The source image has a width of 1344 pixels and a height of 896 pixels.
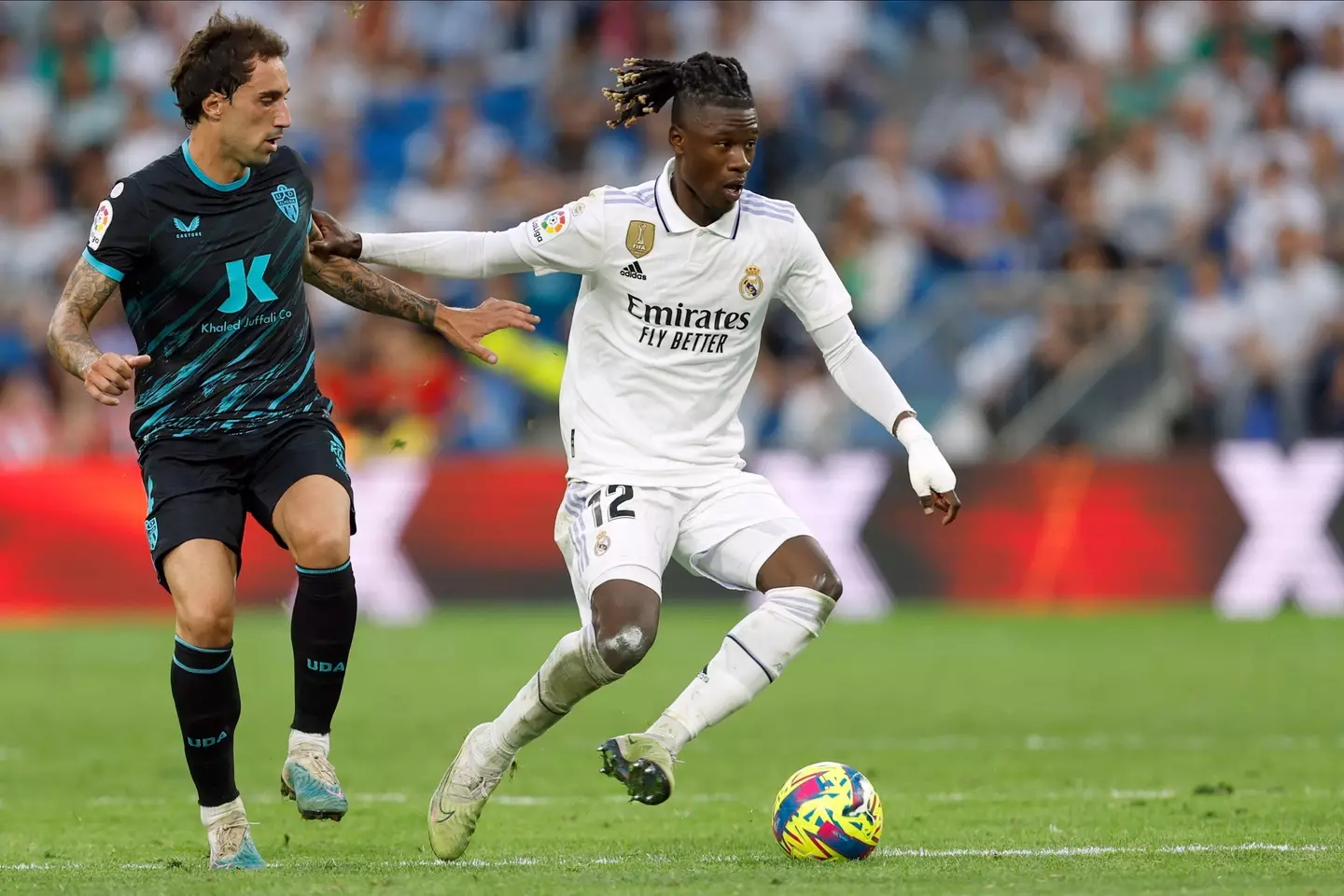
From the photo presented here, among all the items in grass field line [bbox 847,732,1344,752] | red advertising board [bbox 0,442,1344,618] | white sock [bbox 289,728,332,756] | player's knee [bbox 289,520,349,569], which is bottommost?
red advertising board [bbox 0,442,1344,618]

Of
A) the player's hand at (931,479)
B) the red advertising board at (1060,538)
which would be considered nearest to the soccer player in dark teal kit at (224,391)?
the player's hand at (931,479)

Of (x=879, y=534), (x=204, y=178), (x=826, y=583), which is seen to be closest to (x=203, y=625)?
(x=204, y=178)

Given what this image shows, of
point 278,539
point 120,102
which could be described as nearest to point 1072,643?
point 278,539

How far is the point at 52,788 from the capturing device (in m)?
9.36

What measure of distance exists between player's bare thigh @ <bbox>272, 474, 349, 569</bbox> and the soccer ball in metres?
1.78

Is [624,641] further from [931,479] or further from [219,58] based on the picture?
[219,58]

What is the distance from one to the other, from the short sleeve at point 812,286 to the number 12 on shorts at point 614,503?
92cm

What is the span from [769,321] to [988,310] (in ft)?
6.48

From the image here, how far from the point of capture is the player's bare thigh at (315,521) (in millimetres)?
6996

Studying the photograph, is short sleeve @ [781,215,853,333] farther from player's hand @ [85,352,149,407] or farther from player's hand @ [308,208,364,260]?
player's hand @ [85,352,149,407]

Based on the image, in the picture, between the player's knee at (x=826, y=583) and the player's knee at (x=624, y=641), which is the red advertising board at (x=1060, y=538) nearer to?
the player's knee at (x=826, y=583)

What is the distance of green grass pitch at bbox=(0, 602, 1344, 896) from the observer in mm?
6523

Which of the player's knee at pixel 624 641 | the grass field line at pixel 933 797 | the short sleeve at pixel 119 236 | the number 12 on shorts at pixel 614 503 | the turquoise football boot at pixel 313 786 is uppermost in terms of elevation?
the short sleeve at pixel 119 236

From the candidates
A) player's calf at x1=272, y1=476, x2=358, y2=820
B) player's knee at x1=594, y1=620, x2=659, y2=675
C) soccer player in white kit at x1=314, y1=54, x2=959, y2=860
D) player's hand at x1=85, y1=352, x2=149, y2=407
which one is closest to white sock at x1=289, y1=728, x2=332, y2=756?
player's calf at x1=272, y1=476, x2=358, y2=820
